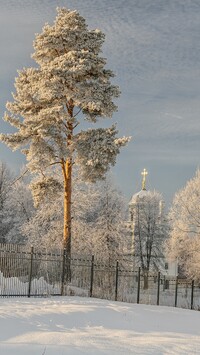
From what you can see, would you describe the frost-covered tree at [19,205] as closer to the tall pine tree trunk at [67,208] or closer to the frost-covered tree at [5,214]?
the frost-covered tree at [5,214]

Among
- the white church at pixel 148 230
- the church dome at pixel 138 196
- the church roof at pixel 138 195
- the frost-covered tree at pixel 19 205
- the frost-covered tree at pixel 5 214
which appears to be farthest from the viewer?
the church roof at pixel 138 195

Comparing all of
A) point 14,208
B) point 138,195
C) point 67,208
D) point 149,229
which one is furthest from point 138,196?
point 67,208

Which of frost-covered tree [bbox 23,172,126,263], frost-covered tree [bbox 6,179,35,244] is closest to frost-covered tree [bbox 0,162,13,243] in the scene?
frost-covered tree [bbox 6,179,35,244]

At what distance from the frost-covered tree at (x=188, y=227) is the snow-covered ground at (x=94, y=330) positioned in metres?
26.0

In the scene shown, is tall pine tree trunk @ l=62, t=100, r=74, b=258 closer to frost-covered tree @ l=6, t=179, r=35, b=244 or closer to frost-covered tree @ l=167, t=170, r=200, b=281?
frost-covered tree @ l=167, t=170, r=200, b=281

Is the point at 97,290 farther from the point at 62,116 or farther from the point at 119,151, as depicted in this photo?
the point at 62,116

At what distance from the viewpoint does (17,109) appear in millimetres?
30688

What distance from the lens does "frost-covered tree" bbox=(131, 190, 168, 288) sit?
6009cm

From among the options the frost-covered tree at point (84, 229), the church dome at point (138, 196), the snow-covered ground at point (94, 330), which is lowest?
the snow-covered ground at point (94, 330)

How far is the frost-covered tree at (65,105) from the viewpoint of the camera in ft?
94.3

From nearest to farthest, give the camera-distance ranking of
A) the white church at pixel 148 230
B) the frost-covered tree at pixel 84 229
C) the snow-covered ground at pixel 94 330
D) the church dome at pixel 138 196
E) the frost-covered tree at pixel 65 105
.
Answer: the snow-covered ground at pixel 94 330 → the frost-covered tree at pixel 65 105 → the frost-covered tree at pixel 84 229 → the white church at pixel 148 230 → the church dome at pixel 138 196

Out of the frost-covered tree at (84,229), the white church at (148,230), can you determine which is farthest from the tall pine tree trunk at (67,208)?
the white church at (148,230)

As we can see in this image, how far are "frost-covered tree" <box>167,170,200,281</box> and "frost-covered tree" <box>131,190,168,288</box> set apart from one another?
1049 cm

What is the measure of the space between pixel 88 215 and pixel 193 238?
10759mm
